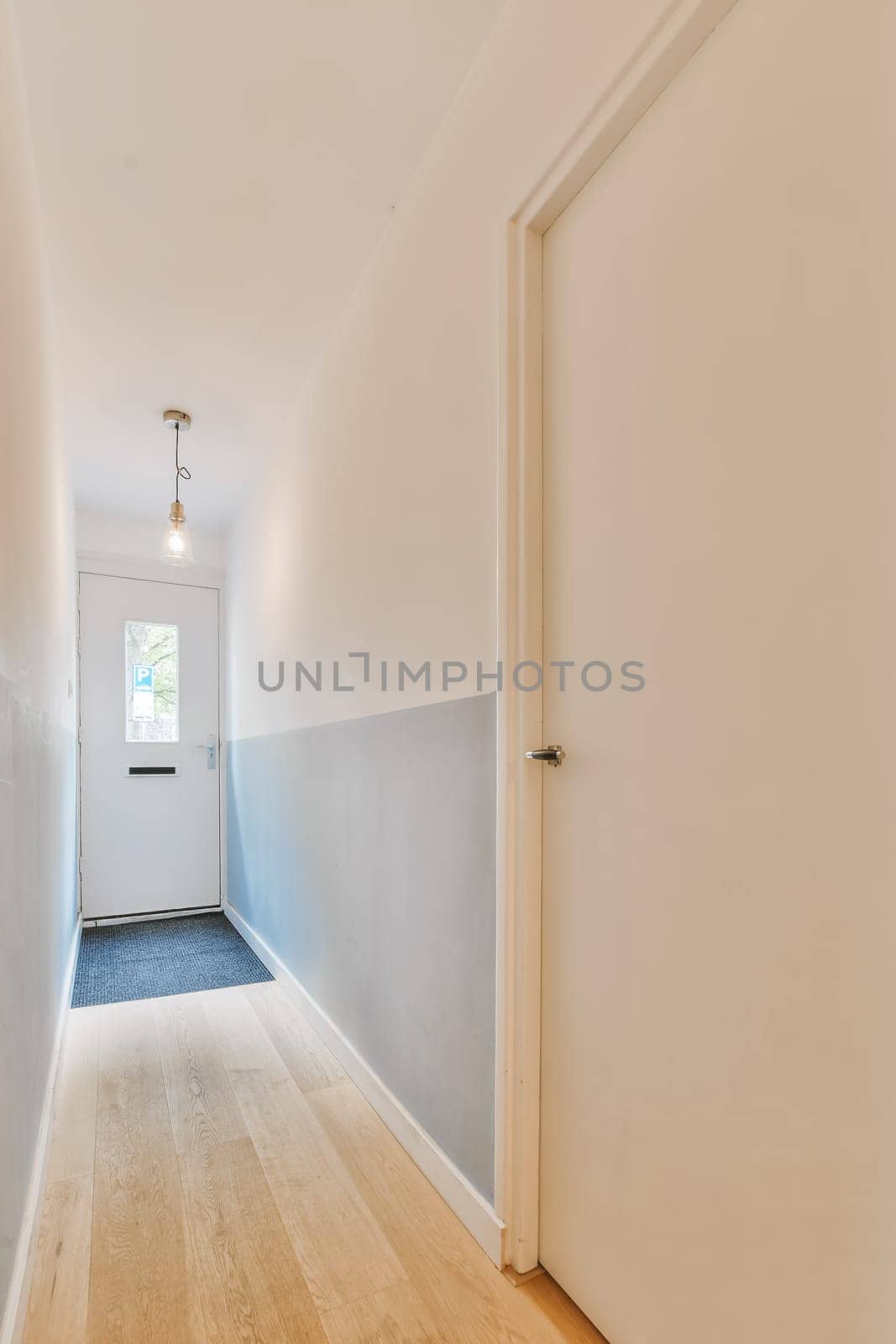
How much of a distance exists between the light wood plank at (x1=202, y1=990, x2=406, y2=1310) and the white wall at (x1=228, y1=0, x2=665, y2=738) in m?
1.15

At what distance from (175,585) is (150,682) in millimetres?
642

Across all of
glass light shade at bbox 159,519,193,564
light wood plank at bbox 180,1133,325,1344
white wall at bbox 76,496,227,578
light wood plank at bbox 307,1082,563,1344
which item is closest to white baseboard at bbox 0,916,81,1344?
light wood plank at bbox 180,1133,325,1344

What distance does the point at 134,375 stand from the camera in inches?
110

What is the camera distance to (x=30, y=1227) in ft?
4.66

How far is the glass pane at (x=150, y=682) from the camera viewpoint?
438 centimetres

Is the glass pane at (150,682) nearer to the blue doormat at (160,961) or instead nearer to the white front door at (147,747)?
the white front door at (147,747)

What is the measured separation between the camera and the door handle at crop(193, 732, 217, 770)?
4.57 metres

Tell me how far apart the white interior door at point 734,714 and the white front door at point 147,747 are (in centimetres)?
361

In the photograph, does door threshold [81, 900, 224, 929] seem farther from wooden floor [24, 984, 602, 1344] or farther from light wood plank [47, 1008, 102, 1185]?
wooden floor [24, 984, 602, 1344]

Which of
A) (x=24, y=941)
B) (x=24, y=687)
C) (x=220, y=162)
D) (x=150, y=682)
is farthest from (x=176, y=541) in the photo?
(x=24, y=941)

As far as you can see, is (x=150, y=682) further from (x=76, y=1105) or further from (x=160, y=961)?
(x=76, y=1105)

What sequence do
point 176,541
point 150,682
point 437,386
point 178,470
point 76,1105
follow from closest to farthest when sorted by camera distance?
point 437,386, point 76,1105, point 176,541, point 178,470, point 150,682

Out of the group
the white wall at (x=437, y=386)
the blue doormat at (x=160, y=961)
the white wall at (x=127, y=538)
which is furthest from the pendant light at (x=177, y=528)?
the blue doormat at (x=160, y=961)

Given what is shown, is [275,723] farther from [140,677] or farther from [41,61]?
[41,61]
